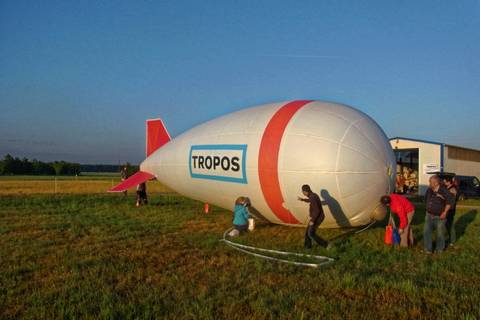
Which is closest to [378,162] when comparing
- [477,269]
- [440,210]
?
[440,210]

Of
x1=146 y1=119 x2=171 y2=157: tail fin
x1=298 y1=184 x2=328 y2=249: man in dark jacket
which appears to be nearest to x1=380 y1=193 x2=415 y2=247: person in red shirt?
x1=298 y1=184 x2=328 y2=249: man in dark jacket

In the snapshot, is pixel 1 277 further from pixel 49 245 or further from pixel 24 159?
pixel 24 159

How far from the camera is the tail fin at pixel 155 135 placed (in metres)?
15.9

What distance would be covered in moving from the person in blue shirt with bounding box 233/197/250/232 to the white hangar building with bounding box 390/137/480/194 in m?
19.2

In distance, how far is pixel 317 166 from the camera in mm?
9086

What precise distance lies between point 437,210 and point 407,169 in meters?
24.2

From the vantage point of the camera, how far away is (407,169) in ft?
103

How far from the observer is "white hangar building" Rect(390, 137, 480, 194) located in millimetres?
26538

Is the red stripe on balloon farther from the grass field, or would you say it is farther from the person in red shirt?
the person in red shirt

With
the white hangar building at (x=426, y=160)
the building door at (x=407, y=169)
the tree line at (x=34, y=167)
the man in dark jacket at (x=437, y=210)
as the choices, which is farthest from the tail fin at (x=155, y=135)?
the tree line at (x=34, y=167)

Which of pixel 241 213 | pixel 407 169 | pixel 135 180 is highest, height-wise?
pixel 407 169

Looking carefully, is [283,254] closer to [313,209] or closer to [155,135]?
[313,209]

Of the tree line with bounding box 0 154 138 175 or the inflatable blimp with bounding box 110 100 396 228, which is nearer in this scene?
the inflatable blimp with bounding box 110 100 396 228

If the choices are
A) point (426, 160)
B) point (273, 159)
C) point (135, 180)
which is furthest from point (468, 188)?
point (135, 180)
